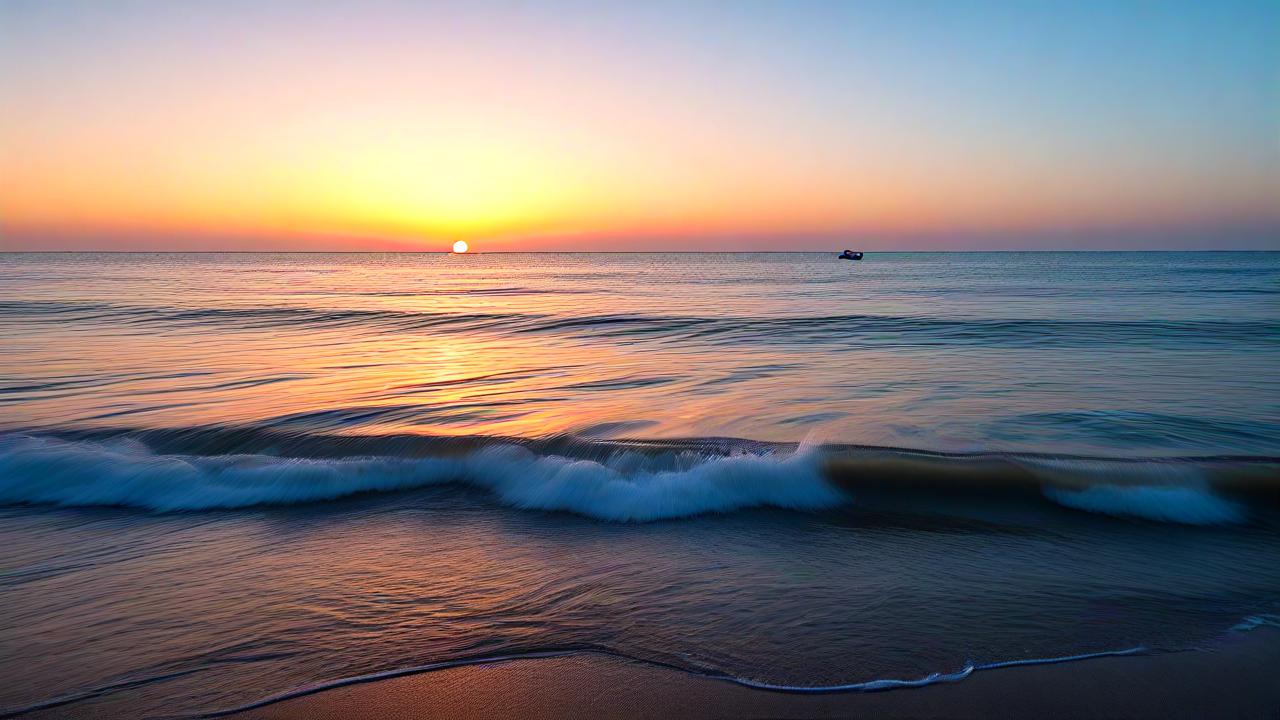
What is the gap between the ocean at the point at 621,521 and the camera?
13.8 ft

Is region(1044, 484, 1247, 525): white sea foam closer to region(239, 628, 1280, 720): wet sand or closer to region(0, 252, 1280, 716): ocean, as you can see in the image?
region(0, 252, 1280, 716): ocean

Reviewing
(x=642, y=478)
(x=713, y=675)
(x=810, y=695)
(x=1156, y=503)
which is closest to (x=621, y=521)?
(x=642, y=478)

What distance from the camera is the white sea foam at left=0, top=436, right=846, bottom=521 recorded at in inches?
271

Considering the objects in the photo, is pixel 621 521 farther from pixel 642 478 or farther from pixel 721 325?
pixel 721 325

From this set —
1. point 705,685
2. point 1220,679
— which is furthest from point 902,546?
point 705,685

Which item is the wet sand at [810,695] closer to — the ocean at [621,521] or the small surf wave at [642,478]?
the ocean at [621,521]

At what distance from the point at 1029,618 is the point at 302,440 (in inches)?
309

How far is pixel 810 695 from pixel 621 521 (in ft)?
9.53

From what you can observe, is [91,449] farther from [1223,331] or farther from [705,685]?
[1223,331]

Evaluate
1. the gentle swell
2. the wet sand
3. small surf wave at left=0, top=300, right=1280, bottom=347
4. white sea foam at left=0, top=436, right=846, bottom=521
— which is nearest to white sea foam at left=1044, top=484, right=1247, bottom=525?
white sea foam at left=0, top=436, right=846, bottom=521

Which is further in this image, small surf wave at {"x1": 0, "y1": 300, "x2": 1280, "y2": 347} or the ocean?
small surf wave at {"x1": 0, "y1": 300, "x2": 1280, "y2": 347}

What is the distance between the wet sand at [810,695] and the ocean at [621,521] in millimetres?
132

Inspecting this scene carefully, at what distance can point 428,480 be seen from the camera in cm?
766

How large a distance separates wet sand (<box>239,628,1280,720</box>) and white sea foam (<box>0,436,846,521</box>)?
8.76ft
